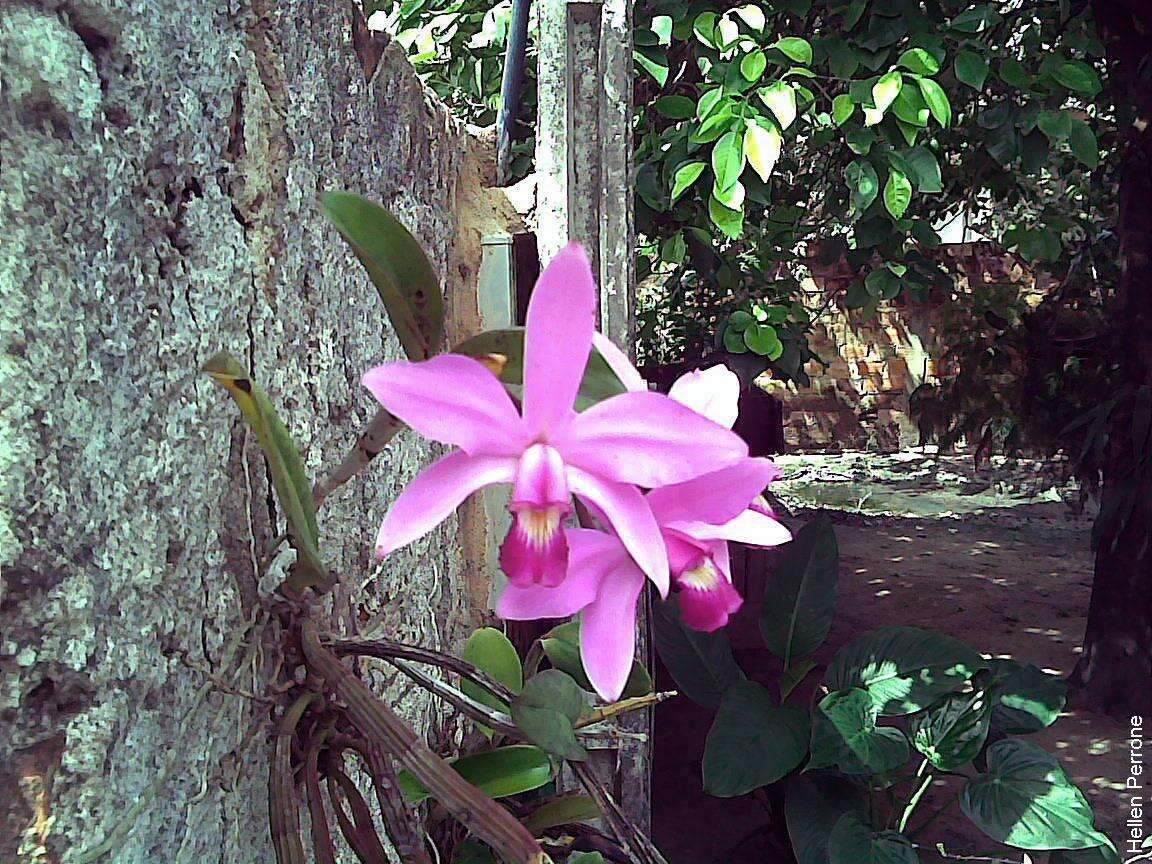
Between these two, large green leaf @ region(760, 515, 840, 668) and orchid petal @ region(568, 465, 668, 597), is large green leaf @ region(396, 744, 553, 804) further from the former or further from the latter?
large green leaf @ region(760, 515, 840, 668)

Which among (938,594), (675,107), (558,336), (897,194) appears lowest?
(938,594)

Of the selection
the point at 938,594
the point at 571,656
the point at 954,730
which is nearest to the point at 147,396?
the point at 571,656

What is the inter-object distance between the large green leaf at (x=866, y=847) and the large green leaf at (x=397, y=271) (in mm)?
1257

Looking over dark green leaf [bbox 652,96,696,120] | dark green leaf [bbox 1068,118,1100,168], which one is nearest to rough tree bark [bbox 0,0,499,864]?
dark green leaf [bbox 652,96,696,120]

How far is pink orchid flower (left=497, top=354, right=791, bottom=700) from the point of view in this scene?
1.01ft

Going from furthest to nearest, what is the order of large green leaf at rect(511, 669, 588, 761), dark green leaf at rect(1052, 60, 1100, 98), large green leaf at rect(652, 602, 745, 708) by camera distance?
large green leaf at rect(652, 602, 745, 708) → dark green leaf at rect(1052, 60, 1100, 98) → large green leaf at rect(511, 669, 588, 761)

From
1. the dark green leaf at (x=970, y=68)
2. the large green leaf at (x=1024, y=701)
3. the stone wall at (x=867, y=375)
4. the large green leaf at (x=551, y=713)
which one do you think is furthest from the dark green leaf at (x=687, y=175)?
the stone wall at (x=867, y=375)

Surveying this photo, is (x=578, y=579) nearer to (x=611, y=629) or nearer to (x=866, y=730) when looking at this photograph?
(x=611, y=629)

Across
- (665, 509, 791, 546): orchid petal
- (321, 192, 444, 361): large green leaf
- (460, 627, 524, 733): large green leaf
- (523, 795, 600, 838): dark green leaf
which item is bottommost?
(523, 795, 600, 838): dark green leaf

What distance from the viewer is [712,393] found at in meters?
0.36

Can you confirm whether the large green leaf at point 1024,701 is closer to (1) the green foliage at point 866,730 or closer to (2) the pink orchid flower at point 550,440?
(1) the green foliage at point 866,730

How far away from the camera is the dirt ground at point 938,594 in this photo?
2188 millimetres

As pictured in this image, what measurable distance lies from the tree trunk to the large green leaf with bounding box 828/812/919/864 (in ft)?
5.35

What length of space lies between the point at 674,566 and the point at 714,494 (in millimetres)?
30
